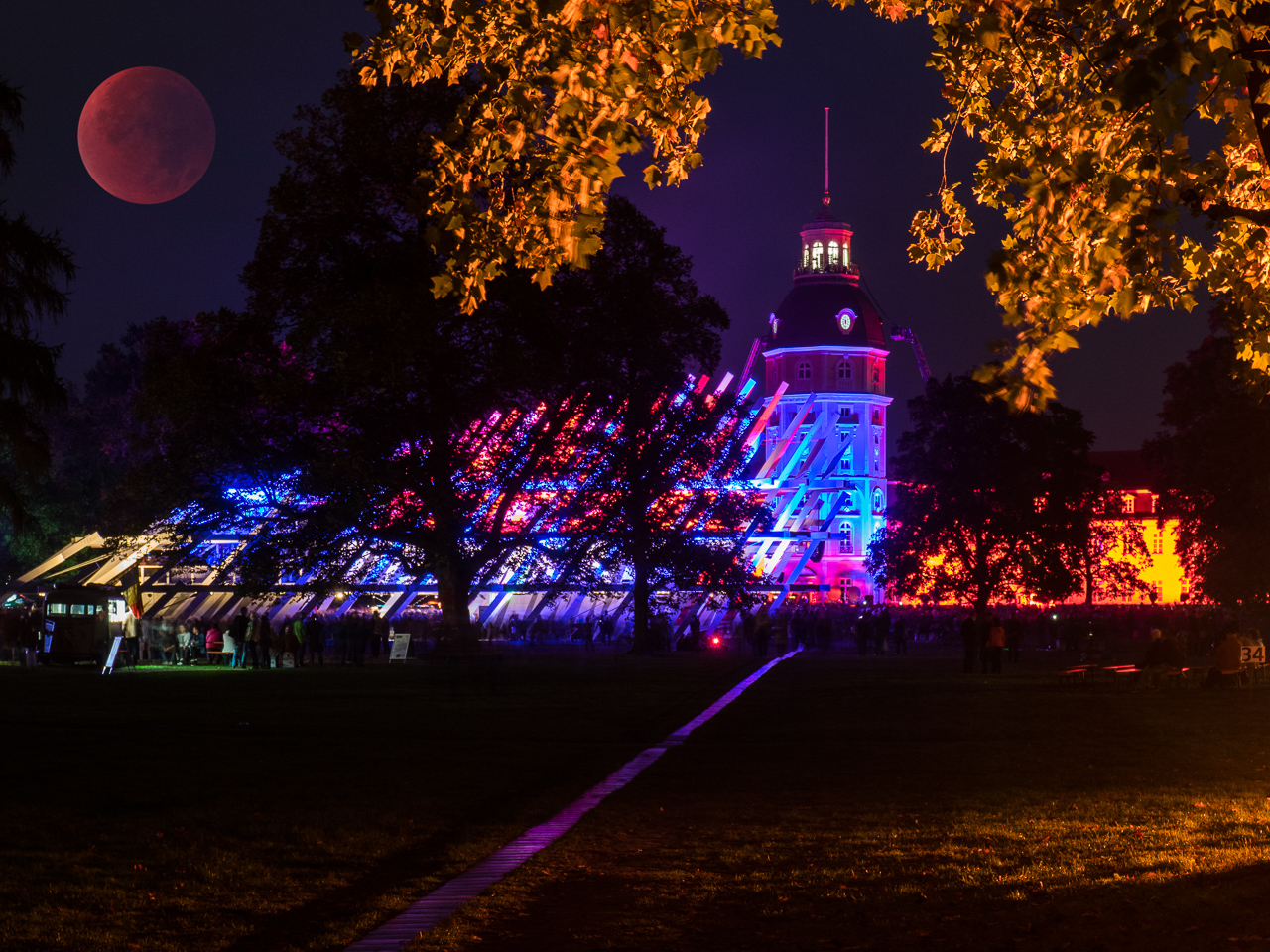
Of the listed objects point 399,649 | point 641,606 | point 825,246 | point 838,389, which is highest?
point 825,246

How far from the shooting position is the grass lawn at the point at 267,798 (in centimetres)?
784

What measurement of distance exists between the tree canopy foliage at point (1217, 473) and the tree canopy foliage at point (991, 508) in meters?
12.1

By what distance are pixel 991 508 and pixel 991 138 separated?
55.0m

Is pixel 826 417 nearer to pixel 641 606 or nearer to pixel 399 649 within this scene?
pixel 641 606

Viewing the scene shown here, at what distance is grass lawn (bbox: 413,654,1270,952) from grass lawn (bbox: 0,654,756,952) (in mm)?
877

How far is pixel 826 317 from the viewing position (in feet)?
474

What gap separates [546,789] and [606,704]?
10.8 metres

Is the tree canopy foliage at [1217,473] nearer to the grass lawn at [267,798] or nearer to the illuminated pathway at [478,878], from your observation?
the grass lawn at [267,798]

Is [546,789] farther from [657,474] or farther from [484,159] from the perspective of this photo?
[657,474]

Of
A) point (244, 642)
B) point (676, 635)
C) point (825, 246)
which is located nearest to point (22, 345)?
point (244, 642)

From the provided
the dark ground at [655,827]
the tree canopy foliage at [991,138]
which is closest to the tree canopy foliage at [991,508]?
the dark ground at [655,827]

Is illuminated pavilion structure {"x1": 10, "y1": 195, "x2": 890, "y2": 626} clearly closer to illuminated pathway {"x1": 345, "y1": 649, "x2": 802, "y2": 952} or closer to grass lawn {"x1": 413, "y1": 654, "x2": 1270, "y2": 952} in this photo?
grass lawn {"x1": 413, "y1": 654, "x2": 1270, "y2": 952}

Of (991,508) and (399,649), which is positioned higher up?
(991,508)

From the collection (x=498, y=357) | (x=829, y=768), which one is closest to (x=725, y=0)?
(x=829, y=768)
